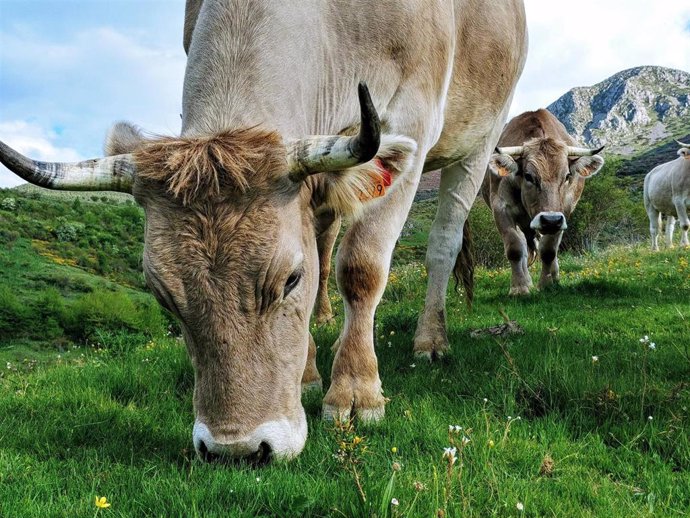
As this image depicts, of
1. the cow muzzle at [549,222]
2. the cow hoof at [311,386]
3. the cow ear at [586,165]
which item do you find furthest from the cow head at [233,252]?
the cow ear at [586,165]

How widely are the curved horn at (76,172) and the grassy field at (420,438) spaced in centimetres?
140

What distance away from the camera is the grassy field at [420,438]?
2297 millimetres

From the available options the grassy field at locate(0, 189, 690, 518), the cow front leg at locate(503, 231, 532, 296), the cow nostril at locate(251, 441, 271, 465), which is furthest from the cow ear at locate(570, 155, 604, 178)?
the cow nostril at locate(251, 441, 271, 465)

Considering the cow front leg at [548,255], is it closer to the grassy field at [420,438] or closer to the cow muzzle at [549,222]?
the cow muzzle at [549,222]

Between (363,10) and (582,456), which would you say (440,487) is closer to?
(582,456)

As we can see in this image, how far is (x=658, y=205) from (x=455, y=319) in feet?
66.3

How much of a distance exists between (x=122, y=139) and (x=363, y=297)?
1.83m

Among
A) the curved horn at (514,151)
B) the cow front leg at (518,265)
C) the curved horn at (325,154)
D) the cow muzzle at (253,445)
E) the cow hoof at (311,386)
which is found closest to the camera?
the cow muzzle at (253,445)

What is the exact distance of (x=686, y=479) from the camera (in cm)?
253

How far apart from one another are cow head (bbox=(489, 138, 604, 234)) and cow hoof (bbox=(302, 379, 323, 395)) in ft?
22.4

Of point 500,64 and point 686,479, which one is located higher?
point 500,64

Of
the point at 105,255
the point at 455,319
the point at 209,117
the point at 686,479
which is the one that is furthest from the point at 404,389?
the point at 105,255

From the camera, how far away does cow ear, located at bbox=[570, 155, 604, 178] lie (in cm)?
1130

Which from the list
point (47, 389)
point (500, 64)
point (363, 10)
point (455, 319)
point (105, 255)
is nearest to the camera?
point (363, 10)
